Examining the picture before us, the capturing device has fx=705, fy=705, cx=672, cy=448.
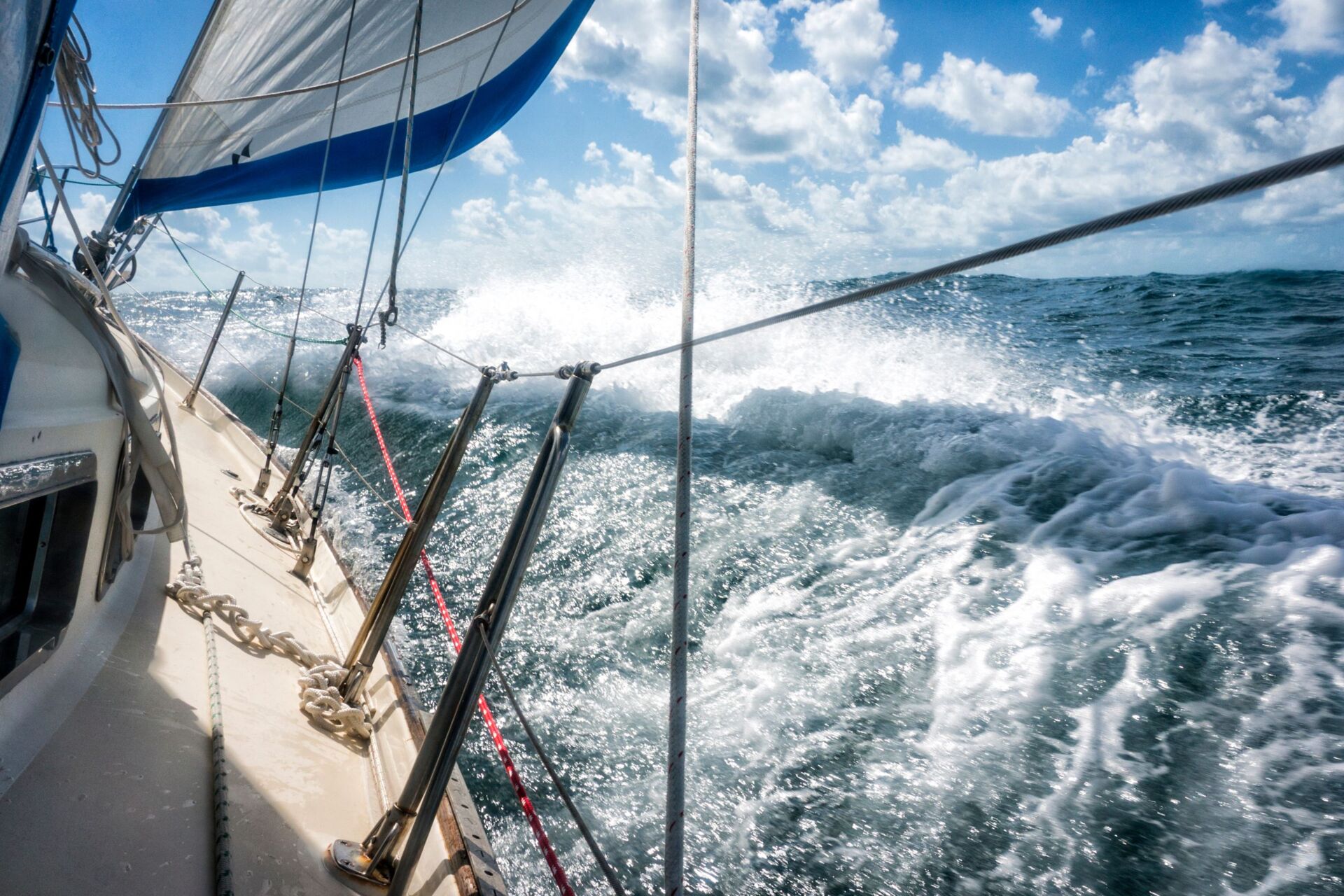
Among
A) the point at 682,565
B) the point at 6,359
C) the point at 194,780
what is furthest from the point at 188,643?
the point at 682,565

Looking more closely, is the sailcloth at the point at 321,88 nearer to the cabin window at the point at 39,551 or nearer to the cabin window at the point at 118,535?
the cabin window at the point at 118,535

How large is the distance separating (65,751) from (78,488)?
1.83 ft

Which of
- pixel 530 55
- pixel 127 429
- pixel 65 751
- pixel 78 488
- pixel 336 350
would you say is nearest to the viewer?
pixel 65 751

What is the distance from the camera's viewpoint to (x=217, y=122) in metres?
3.40

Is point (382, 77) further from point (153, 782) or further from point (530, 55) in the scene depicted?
point (153, 782)

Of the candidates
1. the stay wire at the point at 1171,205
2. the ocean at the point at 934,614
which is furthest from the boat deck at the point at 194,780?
the stay wire at the point at 1171,205

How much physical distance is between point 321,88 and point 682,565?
330cm

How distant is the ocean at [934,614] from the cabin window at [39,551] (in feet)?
5.33

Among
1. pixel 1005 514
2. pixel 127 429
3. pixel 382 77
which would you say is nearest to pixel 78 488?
pixel 127 429

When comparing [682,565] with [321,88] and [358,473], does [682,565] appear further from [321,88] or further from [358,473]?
[321,88]

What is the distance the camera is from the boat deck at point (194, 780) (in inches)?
50.1

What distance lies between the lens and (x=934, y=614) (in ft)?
12.2

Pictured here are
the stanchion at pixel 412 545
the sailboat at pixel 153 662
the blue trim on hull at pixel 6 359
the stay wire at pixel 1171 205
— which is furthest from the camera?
the stanchion at pixel 412 545

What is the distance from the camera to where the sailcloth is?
3227 millimetres
